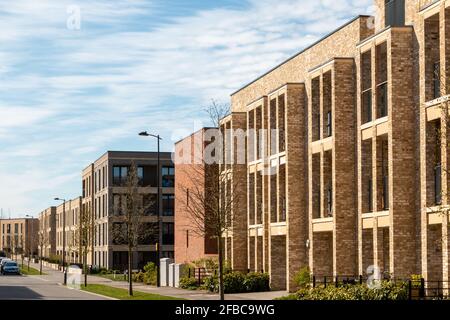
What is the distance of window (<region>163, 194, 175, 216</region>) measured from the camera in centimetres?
9506

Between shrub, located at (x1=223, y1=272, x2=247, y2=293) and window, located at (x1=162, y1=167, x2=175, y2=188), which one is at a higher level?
window, located at (x1=162, y1=167, x2=175, y2=188)

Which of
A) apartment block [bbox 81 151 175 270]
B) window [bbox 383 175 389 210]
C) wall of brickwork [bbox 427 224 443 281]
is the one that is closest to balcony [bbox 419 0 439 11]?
window [bbox 383 175 389 210]

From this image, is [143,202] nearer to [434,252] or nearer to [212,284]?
[212,284]

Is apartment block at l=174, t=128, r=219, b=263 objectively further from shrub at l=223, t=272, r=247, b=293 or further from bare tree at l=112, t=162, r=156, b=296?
shrub at l=223, t=272, r=247, b=293

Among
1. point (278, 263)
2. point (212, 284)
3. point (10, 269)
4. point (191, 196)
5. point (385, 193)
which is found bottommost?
point (10, 269)

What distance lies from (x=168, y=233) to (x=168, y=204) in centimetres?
337

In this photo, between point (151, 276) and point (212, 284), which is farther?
point (151, 276)

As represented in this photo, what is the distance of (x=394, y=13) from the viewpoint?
31719 millimetres

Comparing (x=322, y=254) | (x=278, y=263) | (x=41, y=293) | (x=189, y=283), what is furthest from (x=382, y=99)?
(x=41, y=293)

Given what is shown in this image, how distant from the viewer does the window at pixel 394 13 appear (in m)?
31.1

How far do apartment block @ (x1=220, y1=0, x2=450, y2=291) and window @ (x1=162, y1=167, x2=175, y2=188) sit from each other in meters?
46.8

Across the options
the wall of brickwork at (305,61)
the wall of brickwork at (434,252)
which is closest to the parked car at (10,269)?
the wall of brickwork at (305,61)
